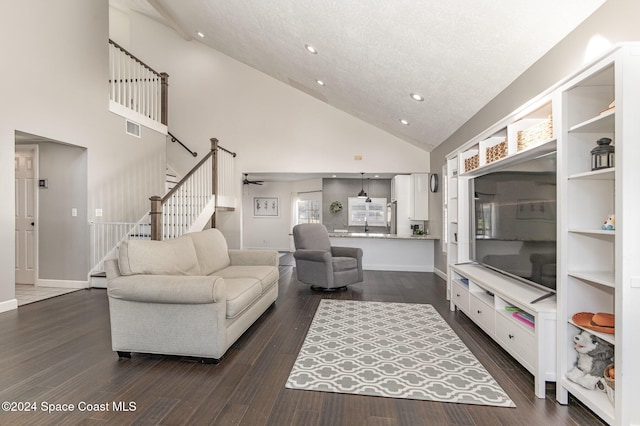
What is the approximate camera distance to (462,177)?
3.91m

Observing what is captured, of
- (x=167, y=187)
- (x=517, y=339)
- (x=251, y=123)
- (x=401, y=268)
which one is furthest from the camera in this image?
(x=251, y=123)

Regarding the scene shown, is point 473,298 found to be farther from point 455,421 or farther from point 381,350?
point 455,421

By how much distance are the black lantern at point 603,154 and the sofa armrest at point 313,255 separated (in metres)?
3.37

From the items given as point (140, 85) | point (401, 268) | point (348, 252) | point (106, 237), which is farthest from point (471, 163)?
point (140, 85)

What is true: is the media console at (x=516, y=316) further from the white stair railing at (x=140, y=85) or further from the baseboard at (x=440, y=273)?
the white stair railing at (x=140, y=85)

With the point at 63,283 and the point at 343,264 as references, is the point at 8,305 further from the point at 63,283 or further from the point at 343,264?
the point at 343,264

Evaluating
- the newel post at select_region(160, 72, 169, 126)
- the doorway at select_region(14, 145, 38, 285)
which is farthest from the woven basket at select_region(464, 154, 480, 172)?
the doorway at select_region(14, 145, 38, 285)

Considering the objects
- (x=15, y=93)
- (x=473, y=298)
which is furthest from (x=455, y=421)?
(x=15, y=93)

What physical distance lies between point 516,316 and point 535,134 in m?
1.35

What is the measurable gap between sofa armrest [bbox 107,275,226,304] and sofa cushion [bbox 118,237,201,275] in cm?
14

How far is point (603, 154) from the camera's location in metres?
1.82

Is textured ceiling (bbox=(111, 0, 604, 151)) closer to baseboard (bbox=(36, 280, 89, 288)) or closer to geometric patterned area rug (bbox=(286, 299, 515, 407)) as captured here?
geometric patterned area rug (bbox=(286, 299, 515, 407))

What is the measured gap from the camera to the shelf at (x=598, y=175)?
1716mm

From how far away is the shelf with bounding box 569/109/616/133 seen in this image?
5.61ft
